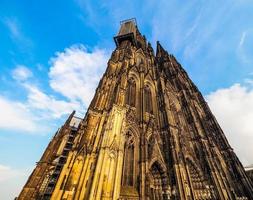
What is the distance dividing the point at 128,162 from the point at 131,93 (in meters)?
8.19

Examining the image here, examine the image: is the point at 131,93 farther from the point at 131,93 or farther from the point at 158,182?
the point at 158,182

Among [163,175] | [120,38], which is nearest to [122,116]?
[163,175]

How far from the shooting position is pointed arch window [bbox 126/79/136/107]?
1727 centimetres

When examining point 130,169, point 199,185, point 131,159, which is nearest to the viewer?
point 130,169

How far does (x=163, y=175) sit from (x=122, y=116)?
593 centimetres

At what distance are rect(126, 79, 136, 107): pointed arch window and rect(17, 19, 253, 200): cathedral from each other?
129 mm

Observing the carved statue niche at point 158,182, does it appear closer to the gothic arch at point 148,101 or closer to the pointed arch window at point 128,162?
the pointed arch window at point 128,162

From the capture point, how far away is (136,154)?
13.0 m

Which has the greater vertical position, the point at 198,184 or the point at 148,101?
the point at 148,101

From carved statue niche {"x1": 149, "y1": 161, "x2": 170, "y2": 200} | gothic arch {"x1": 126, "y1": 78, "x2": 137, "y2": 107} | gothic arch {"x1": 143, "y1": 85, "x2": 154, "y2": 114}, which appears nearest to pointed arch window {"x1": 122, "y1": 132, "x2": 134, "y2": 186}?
carved statue niche {"x1": 149, "y1": 161, "x2": 170, "y2": 200}

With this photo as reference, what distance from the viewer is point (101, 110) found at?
14781 millimetres

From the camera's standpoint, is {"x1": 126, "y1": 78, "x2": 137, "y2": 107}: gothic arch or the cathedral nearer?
the cathedral

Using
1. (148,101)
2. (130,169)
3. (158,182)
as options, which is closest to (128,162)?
(130,169)

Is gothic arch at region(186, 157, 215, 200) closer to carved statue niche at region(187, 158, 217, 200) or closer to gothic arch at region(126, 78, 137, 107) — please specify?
carved statue niche at region(187, 158, 217, 200)
